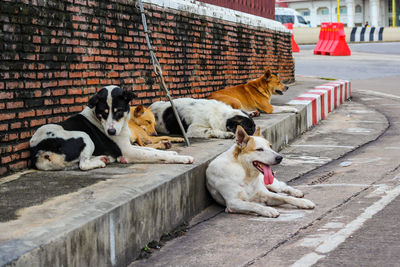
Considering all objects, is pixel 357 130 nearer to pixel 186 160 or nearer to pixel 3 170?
Result: pixel 186 160

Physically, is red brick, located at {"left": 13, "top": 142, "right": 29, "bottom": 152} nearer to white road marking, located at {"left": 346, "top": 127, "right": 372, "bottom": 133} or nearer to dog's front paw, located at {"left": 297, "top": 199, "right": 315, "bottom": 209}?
dog's front paw, located at {"left": 297, "top": 199, "right": 315, "bottom": 209}

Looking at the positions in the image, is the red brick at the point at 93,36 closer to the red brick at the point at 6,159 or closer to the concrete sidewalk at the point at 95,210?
the concrete sidewalk at the point at 95,210

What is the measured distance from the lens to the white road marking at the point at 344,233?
4.61 m

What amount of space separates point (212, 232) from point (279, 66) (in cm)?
1232

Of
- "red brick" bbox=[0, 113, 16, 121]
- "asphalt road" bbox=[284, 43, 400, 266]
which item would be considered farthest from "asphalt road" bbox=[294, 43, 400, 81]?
"red brick" bbox=[0, 113, 16, 121]

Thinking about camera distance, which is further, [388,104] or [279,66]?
[279,66]

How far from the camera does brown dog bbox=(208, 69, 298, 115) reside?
37.5 feet

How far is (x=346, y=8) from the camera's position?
3408 inches

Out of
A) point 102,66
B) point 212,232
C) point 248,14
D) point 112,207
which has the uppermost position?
point 248,14

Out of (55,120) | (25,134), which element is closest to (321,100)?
(55,120)

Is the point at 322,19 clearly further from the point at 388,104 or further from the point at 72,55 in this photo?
the point at 72,55

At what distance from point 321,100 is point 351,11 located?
74034mm

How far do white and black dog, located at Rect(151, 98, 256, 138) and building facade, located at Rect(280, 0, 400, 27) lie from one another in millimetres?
77496

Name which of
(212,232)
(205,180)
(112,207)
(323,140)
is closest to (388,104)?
(323,140)
